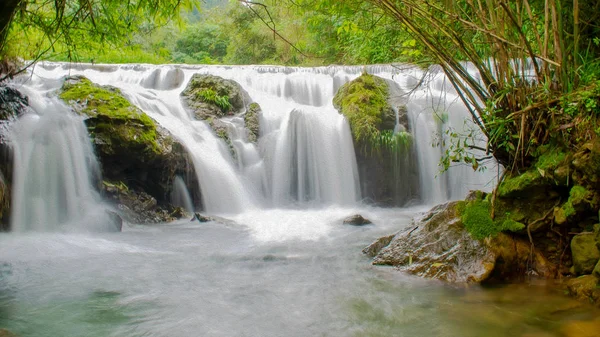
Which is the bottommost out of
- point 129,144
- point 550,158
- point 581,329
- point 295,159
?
point 581,329

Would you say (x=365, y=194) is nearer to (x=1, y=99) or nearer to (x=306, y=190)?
(x=306, y=190)

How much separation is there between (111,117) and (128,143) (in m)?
0.59

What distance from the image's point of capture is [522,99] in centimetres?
413

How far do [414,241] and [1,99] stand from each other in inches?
266

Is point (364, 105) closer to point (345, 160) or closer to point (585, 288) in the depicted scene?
point (345, 160)

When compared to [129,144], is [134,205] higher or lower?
lower

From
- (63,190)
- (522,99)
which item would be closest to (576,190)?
(522,99)

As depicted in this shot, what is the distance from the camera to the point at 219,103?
36.2ft

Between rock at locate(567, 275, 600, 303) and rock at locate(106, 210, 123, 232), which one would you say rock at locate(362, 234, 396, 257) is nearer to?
rock at locate(567, 275, 600, 303)

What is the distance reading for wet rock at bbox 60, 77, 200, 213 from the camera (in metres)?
7.84

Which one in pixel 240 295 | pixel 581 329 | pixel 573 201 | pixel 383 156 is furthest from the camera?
pixel 383 156

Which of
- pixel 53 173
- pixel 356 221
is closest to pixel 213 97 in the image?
pixel 53 173

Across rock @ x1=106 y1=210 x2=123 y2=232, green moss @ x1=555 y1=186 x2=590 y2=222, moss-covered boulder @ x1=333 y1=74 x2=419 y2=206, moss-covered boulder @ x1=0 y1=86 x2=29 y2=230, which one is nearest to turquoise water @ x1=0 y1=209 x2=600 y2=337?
moss-covered boulder @ x1=0 y1=86 x2=29 y2=230

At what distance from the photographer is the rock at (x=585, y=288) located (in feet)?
11.2
